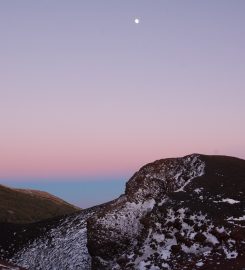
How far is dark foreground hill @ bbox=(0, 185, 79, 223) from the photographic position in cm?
15638

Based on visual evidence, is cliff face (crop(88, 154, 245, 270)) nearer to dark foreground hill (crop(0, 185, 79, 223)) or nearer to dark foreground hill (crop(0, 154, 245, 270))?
dark foreground hill (crop(0, 154, 245, 270))

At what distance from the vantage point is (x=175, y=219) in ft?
126

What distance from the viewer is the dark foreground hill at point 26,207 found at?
156375mm

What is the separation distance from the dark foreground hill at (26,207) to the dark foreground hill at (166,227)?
10532cm

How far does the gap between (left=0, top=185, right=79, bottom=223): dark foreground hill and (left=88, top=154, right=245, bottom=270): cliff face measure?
113 m

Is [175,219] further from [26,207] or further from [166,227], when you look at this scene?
[26,207]

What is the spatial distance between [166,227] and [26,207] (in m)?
140

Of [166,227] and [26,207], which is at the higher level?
[166,227]

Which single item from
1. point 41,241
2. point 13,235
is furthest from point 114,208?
point 13,235

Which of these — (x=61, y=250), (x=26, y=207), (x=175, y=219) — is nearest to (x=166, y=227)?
(x=175, y=219)

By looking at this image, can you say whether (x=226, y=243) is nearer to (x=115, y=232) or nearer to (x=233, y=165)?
(x=115, y=232)

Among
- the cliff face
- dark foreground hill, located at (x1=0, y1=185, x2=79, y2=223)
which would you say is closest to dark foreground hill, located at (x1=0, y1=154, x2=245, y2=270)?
the cliff face

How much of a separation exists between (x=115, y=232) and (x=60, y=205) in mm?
154470

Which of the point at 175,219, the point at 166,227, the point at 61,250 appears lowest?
the point at 61,250
